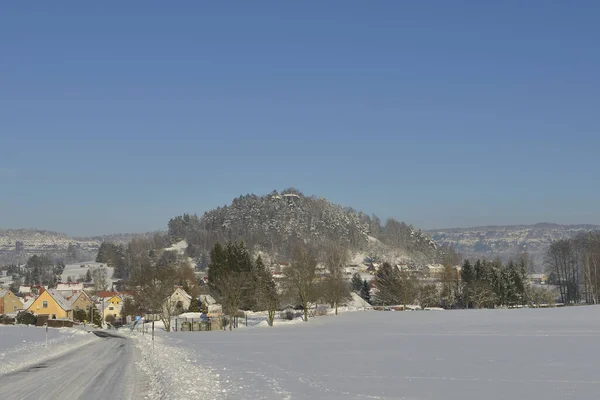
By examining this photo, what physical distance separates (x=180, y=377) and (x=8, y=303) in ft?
404

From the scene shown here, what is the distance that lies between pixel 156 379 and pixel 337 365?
24.3ft

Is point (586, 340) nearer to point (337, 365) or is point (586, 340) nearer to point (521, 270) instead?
point (337, 365)

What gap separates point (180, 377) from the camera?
21.1m

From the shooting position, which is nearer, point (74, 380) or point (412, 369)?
point (74, 380)

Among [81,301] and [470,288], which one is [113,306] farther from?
[470,288]

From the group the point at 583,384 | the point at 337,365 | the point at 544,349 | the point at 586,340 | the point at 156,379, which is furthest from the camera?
the point at 586,340

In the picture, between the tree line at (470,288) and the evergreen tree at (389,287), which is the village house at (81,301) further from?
the tree line at (470,288)

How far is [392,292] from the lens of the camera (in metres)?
115

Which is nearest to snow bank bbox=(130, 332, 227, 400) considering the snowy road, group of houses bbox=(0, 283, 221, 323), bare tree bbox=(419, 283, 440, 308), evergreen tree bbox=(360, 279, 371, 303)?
the snowy road

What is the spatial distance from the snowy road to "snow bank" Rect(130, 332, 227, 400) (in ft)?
2.30

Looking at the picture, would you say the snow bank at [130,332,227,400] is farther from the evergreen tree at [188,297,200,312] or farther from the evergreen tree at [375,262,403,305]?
the evergreen tree at [375,262,403,305]

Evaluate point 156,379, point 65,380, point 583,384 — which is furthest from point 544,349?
point 65,380

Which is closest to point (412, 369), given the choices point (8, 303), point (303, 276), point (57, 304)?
point (303, 276)

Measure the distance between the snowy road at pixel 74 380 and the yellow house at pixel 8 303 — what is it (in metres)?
107
